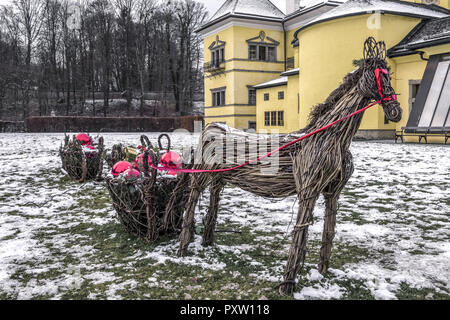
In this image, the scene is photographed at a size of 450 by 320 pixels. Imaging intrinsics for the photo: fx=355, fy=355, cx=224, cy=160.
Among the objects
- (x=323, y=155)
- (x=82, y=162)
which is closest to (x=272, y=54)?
(x=82, y=162)

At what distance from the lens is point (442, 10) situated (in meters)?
24.5

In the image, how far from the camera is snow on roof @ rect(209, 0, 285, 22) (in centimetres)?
3284

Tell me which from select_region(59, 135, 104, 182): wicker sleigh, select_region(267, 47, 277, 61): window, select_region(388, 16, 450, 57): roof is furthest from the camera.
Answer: select_region(267, 47, 277, 61): window

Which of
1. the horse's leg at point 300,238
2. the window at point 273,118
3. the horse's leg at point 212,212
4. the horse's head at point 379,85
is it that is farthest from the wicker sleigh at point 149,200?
the window at point 273,118

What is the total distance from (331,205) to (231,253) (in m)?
1.44

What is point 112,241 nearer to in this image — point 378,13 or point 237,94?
point 378,13

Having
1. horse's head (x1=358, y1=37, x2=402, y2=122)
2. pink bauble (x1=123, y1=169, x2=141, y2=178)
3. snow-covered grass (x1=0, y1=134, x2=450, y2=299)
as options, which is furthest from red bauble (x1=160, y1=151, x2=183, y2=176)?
horse's head (x1=358, y1=37, x2=402, y2=122)

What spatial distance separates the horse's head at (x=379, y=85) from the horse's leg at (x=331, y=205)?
585 mm

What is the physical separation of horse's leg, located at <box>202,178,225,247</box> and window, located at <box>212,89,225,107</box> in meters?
31.3

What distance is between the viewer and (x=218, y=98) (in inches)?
1430

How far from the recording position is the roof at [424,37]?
17434mm

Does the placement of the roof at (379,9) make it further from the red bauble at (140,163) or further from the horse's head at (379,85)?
the horse's head at (379,85)

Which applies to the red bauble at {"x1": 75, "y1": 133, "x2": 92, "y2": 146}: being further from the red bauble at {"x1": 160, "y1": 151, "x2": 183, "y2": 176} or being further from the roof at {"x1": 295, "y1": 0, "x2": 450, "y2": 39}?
the roof at {"x1": 295, "y1": 0, "x2": 450, "y2": 39}
